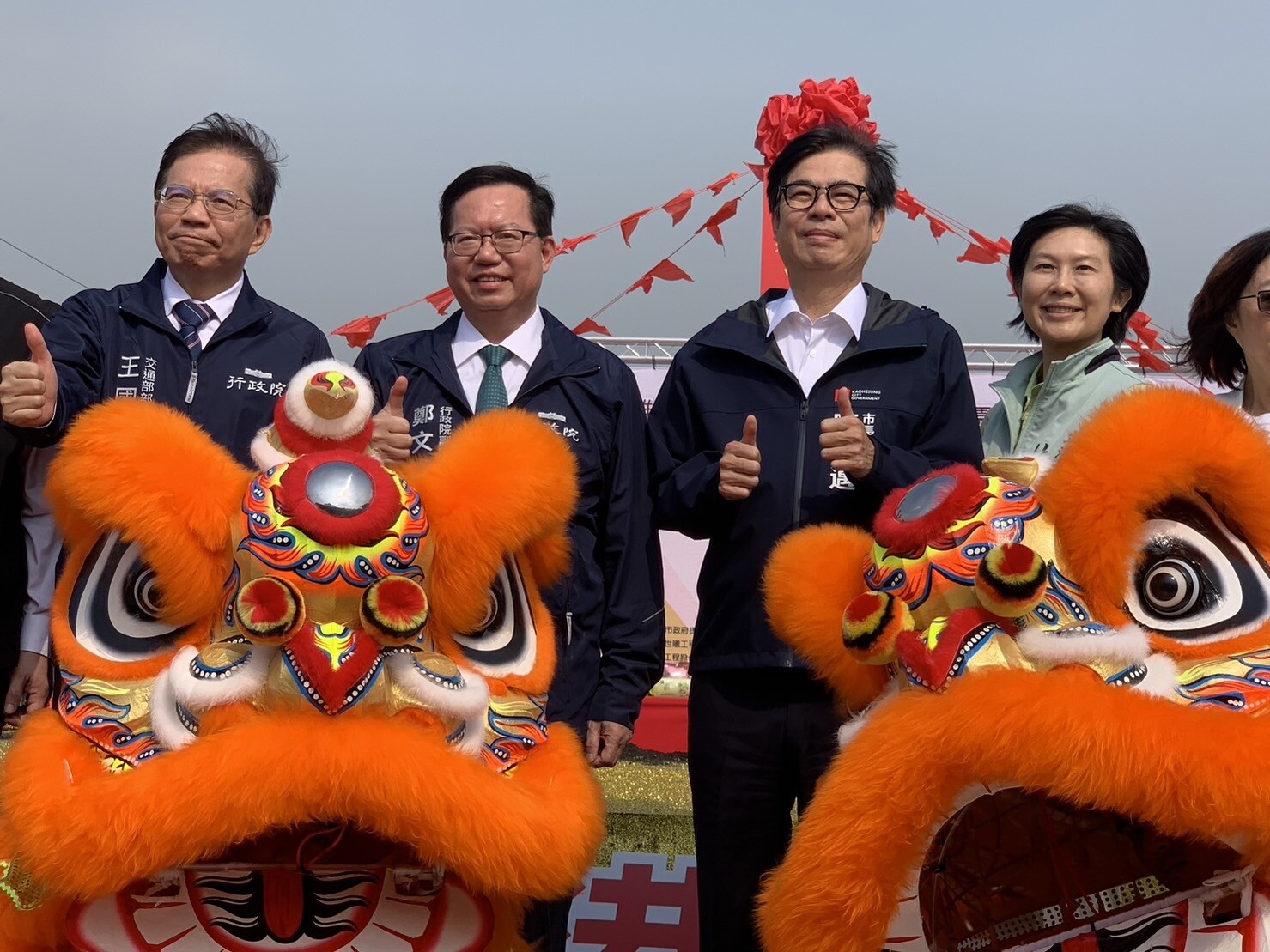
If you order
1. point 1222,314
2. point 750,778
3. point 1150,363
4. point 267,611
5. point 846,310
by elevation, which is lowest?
point 750,778

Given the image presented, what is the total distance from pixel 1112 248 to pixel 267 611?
6.34ft

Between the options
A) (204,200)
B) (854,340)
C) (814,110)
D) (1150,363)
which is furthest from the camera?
(1150,363)

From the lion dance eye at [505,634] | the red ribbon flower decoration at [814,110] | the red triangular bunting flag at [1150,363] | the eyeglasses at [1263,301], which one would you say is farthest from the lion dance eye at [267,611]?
the red triangular bunting flag at [1150,363]

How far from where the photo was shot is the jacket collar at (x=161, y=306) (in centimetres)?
267

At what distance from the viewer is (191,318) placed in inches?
106

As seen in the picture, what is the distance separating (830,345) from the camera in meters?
2.80

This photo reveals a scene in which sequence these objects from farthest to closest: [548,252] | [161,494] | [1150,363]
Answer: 1. [1150,363]
2. [548,252]
3. [161,494]

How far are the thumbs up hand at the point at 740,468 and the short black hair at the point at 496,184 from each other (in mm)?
700

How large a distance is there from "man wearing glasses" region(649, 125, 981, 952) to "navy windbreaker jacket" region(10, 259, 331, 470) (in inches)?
32.6

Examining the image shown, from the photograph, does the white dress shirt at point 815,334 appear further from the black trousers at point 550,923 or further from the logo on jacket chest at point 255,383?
the logo on jacket chest at point 255,383

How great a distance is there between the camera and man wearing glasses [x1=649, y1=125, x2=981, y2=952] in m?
2.65

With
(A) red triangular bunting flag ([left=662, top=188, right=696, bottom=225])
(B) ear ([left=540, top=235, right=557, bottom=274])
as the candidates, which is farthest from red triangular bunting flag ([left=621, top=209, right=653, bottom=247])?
(B) ear ([left=540, top=235, right=557, bottom=274])

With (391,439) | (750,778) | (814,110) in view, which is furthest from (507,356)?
(814,110)

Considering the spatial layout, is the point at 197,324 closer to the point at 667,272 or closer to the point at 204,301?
the point at 204,301
